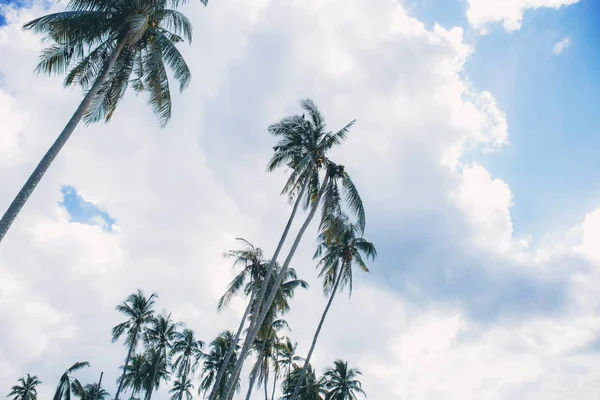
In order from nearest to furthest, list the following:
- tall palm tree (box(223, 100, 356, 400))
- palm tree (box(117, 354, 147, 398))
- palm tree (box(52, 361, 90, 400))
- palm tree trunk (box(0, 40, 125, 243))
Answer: palm tree trunk (box(0, 40, 125, 243)) → tall palm tree (box(223, 100, 356, 400)) → palm tree (box(52, 361, 90, 400)) → palm tree (box(117, 354, 147, 398))

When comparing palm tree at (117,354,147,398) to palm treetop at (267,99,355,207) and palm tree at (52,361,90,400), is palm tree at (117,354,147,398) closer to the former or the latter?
palm tree at (52,361,90,400)

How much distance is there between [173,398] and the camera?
1993 inches

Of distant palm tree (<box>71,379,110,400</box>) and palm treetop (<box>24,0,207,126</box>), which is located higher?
palm treetop (<box>24,0,207,126</box>)

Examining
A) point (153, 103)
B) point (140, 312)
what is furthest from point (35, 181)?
point (140, 312)

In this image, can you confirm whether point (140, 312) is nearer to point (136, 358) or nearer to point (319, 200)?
point (136, 358)

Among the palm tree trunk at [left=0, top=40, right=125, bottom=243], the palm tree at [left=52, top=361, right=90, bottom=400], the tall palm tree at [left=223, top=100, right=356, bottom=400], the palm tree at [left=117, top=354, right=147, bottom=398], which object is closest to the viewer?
the palm tree trunk at [left=0, top=40, right=125, bottom=243]

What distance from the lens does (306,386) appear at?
3769 cm

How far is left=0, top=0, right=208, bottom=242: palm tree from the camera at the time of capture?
38.5 ft

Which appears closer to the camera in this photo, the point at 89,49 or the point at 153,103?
the point at 89,49

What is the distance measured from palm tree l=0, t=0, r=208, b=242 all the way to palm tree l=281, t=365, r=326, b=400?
3114 centimetres

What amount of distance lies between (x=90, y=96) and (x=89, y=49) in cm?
318

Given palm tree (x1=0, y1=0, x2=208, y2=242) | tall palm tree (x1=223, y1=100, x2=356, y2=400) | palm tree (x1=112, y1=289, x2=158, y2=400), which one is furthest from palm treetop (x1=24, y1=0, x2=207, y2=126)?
palm tree (x1=112, y1=289, x2=158, y2=400)

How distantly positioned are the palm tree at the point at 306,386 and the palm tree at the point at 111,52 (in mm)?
31143

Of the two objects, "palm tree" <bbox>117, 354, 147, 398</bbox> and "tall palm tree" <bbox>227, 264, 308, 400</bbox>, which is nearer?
"tall palm tree" <bbox>227, 264, 308, 400</bbox>
